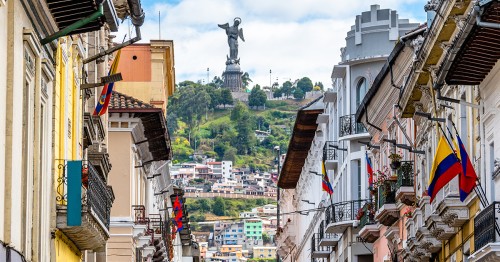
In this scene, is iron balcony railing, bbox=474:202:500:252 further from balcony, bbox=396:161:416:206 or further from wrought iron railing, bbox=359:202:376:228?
wrought iron railing, bbox=359:202:376:228

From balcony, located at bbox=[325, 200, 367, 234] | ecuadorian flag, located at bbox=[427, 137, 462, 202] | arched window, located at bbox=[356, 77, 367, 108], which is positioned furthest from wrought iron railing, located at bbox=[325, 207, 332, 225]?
ecuadorian flag, located at bbox=[427, 137, 462, 202]

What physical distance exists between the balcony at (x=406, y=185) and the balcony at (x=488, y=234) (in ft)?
44.7

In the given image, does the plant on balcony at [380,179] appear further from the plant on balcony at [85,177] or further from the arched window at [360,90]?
the plant on balcony at [85,177]

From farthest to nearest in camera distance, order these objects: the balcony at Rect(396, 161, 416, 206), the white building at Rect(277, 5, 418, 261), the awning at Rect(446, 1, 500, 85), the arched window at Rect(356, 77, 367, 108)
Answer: the arched window at Rect(356, 77, 367, 108)
the white building at Rect(277, 5, 418, 261)
the balcony at Rect(396, 161, 416, 206)
the awning at Rect(446, 1, 500, 85)

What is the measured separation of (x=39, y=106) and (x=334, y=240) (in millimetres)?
44628

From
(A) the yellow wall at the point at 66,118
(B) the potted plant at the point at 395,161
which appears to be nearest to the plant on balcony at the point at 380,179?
(B) the potted plant at the point at 395,161

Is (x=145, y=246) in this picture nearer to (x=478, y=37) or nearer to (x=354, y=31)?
(x=354, y=31)

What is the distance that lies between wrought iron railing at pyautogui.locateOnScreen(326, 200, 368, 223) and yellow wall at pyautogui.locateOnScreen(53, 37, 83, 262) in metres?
27.2

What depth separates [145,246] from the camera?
194 ft

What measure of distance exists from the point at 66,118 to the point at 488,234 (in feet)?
28.8

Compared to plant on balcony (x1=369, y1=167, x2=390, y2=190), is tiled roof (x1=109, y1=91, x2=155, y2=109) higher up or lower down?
higher up

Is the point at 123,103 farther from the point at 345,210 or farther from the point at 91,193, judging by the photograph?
the point at 91,193

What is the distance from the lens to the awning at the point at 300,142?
7756 cm

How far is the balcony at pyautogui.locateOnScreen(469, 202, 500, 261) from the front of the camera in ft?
91.5
